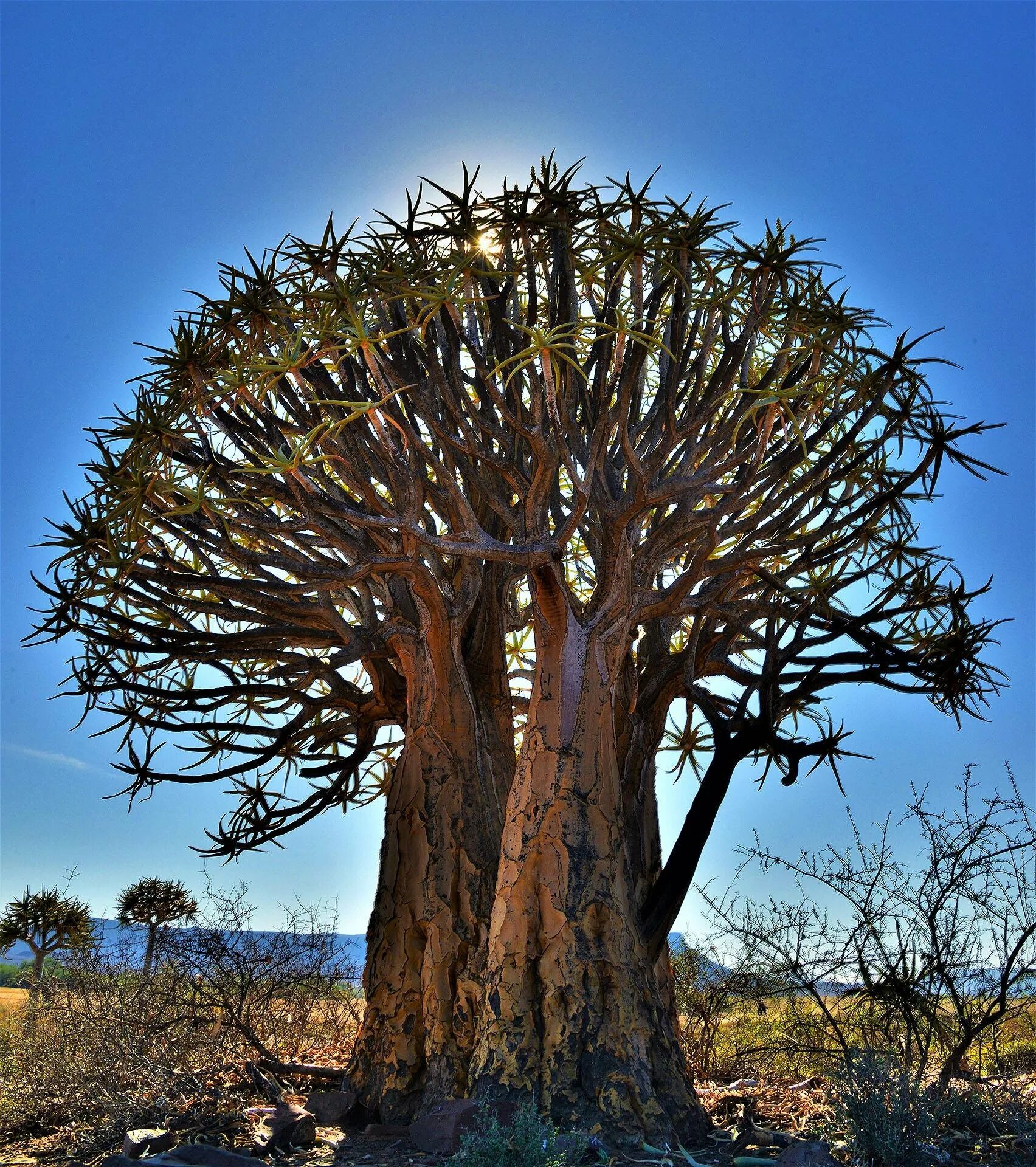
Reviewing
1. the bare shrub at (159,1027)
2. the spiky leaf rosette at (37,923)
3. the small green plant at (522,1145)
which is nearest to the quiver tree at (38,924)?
the spiky leaf rosette at (37,923)

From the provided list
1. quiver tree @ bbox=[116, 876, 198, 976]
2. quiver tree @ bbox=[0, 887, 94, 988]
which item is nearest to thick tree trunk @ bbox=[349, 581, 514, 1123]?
quiver tree @ bbox=[116, 876, 198, 976]

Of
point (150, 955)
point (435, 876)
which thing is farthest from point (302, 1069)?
point (435, 876)

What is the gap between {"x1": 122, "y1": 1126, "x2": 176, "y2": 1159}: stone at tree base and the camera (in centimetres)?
598

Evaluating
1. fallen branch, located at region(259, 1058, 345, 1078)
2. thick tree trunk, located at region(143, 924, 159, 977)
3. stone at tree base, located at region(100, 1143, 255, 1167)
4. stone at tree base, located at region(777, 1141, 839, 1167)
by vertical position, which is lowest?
stone at tree base, located at region(100, 1143, 255, 1167)

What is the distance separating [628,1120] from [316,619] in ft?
13.6

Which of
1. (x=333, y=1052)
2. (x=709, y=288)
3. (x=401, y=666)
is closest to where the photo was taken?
(x=709, y=288)

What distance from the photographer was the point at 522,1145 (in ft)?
16.9

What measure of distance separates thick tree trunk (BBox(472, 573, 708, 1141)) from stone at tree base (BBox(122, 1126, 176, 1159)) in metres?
1.91

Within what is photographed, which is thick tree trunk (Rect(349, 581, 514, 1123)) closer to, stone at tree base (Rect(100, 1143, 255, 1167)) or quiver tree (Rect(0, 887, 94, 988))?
stone at tree base (Rect(100, 1143, 255, 1167))

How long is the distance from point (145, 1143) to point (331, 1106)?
58.9 inches

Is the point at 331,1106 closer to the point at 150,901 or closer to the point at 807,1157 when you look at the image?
the point at 807,1157

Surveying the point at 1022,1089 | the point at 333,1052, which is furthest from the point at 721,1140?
the point at 333,1052

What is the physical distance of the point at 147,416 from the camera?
7.66 m

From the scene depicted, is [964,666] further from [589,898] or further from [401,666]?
[401,666]
